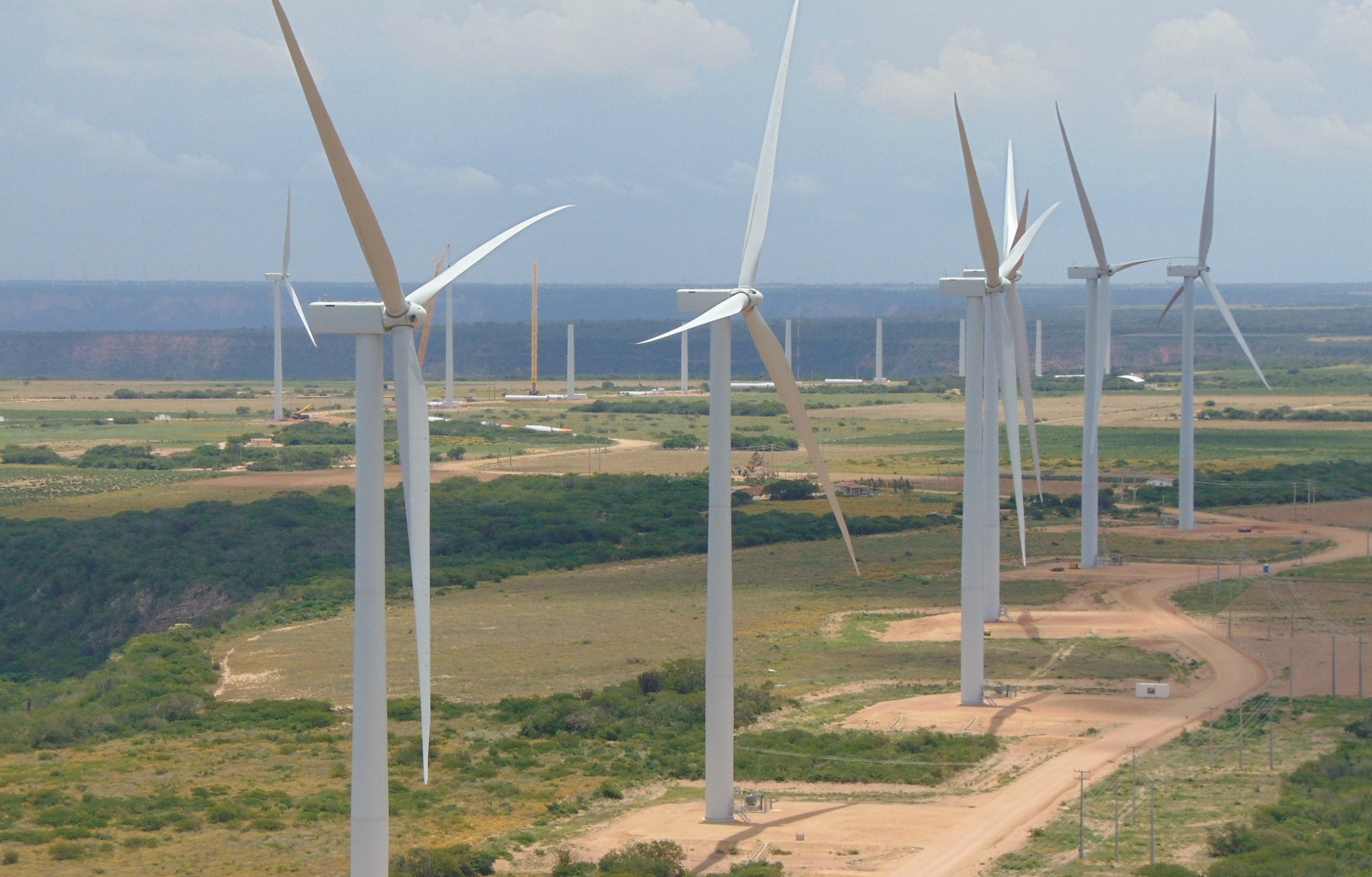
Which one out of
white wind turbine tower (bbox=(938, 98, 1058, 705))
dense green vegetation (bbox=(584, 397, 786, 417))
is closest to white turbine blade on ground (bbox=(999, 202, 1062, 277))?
white wind turbine tower (bbox=(938, 98, 1058, 705))

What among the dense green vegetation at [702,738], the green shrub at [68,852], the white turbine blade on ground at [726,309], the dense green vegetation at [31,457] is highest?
the white turbine blade on ground at [726,309]

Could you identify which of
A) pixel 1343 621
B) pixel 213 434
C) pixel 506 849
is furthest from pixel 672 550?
pixel 213 434

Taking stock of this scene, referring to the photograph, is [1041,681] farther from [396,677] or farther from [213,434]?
[213,434]

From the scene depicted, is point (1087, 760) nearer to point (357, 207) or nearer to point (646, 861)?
point (646, 861)

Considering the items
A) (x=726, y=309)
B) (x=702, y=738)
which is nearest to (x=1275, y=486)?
(x=702, y=738)

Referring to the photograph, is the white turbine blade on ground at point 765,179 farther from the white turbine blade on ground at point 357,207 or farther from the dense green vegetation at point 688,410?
the dense green vegetation at point 688,410

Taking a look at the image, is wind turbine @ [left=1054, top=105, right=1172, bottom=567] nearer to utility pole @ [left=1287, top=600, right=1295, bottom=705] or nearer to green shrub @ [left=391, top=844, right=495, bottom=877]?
utility pole @ [left=1287, top=600, right=1295, bottom=705]

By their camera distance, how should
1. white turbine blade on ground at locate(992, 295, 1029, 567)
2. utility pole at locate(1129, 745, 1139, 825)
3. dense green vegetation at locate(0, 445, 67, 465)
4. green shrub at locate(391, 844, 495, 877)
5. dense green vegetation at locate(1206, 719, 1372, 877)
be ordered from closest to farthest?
dense green vegetation at locate(1206, 719, 1372, 877)
green shrub at locate(391, 844, 495, 877)
utility pole at locate(1129, 745, 1139, 825)
white turbine blade on ground at locate(992, 295, 1029, 567)
dense green vegetation at locate(0, 445, 67, 465)

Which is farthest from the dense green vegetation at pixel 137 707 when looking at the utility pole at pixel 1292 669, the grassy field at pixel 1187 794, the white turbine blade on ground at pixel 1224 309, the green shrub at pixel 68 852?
the white turbine blade on ground at pixel 1224 309
